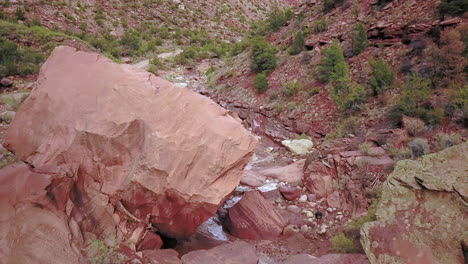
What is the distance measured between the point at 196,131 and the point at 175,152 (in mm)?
445

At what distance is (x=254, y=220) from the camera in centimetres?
621

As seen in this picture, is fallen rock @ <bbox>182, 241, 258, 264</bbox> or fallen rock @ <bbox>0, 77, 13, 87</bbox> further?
fallen rock @ <bbox>0, 77, 13, 87</bbox>

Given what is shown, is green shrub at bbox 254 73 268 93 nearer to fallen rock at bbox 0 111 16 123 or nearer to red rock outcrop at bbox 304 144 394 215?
red rock outcrop at bbox 304 144 394 215

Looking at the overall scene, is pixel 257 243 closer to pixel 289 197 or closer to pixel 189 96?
pixel 289 197

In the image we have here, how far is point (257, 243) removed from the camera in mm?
5992

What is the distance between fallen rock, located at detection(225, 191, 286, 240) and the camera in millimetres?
6137

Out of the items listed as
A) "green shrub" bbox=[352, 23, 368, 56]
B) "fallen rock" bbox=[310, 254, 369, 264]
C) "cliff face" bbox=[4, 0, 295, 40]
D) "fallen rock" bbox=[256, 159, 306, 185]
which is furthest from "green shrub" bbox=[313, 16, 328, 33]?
"cliff face" bbox=[4, 0, 295, 40]

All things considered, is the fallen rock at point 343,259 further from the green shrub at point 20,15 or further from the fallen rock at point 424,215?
the green shrub at point 20,15

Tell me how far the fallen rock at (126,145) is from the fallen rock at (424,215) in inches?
81.2

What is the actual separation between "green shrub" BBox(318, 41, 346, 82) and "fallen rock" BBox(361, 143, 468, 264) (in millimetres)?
8248

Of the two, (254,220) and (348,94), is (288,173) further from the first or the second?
(348,94)

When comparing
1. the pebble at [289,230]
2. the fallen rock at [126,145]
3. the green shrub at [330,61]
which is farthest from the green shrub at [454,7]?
the fallen rock at [126,145]

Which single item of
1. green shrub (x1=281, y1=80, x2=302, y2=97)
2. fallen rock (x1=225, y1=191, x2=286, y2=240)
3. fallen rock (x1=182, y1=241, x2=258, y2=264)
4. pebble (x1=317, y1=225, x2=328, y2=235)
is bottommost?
green shrub (x1=281, y1=80, x2=302, y2=97)

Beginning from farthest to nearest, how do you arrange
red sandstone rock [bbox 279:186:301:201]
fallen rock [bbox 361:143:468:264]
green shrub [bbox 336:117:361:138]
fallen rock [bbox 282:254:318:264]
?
green shrub [bbox 336:117:361:138] < red sandstone rock [bbox 279:186:301:201] < fallen rock [bbox 282:254:318:264] < fallen rock [bbox 361:143:468:264]
